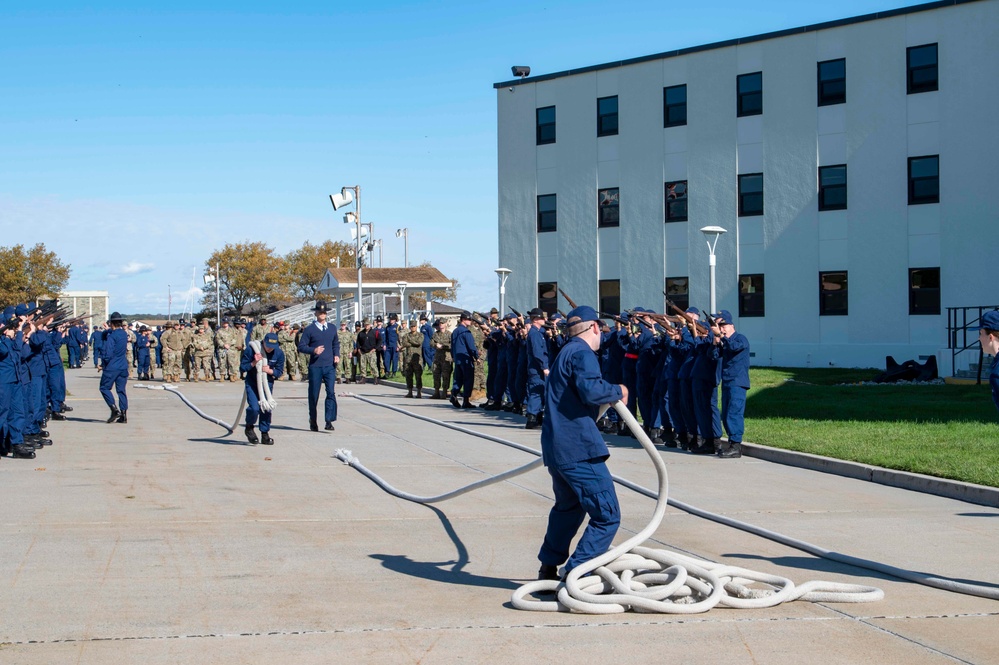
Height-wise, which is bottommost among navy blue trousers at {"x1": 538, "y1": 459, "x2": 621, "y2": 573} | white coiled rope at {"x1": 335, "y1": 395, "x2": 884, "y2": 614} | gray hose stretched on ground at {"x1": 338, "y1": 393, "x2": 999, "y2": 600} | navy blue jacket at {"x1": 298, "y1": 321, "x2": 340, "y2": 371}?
gray hose stretched on ground at {"x1": 338, "y1": 393, "x2": 999, "y2": 600}

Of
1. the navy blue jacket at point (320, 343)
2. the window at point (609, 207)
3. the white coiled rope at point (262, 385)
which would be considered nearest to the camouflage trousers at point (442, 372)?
the navy blue jacket at point (320, 343)

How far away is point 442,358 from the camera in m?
26.9

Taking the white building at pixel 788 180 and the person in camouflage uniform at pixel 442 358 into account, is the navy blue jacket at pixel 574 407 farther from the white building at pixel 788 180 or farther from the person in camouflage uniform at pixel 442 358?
the white building at pixel 788 180

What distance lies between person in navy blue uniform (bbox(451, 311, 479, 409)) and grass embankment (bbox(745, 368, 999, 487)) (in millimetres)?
5975

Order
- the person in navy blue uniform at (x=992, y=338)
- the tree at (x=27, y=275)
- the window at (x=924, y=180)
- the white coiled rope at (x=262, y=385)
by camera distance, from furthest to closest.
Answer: the tree at (x=27, y=275)
the window at (x=924, y=180)
the white coiled rope at (x=262, y=385)
the person in navy blue uniform at (x=992, y=338)

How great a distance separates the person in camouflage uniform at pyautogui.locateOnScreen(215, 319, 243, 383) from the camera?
1425 inches

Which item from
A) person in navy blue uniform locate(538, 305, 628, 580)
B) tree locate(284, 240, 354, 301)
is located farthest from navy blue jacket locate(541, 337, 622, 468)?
tree locate(284, 240, 354, 301)

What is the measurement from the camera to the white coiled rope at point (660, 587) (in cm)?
668

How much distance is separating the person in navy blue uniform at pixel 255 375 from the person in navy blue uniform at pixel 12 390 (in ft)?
9.94

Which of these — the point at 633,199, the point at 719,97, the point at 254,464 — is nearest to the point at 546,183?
the point at 633,199

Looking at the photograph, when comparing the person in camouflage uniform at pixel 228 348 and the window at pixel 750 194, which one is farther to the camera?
the person in camouflage uniform at pixel 228 348

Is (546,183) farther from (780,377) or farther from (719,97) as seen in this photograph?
(780,377)

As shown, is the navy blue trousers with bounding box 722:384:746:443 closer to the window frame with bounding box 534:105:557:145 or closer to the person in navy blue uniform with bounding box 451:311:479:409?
the person in navy blue uniform with bounding box 451:311:479:409

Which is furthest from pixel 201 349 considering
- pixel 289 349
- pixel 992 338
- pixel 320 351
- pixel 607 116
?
pixel 992 338
